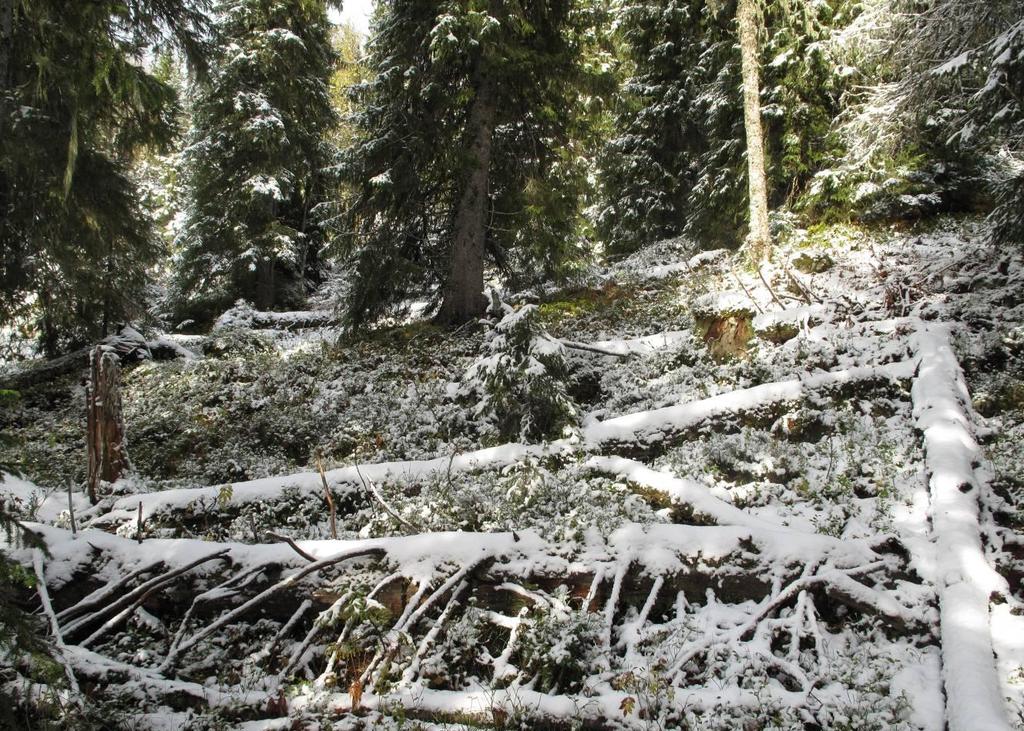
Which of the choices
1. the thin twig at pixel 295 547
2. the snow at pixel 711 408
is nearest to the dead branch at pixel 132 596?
the thin twig at pixel 295 547

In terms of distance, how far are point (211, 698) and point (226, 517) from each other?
10.7 ft

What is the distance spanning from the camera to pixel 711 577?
15.3 feet

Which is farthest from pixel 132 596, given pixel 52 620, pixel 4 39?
pixel 4 39

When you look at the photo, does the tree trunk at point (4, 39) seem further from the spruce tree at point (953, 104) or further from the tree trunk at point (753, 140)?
the tree trunk at point (753, 140)

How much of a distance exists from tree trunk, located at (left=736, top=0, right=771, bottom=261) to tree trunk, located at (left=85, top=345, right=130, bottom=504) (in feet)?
41.4

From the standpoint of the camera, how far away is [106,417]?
7871mm

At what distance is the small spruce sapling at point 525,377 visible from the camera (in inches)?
288

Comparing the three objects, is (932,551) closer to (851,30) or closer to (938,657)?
(938,657)

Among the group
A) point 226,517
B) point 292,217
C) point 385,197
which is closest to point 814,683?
point 226,517

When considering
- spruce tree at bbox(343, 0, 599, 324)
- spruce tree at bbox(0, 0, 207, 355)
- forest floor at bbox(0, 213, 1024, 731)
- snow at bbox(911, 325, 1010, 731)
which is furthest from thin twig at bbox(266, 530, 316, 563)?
spruce tree at bbox(343, 0, 599, 324)

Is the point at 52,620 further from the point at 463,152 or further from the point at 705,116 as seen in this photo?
the point at 705,116

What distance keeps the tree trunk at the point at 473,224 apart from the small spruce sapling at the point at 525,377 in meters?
5.13

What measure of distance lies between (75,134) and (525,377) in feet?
23.7

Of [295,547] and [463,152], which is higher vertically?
[463,152]
